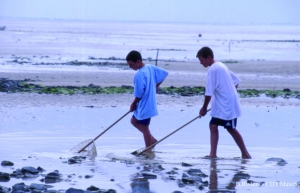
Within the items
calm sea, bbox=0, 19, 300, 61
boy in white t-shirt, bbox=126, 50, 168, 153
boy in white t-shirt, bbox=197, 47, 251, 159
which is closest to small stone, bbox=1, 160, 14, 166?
boy in white t-shirt, bbox=126, 50, 168, 153

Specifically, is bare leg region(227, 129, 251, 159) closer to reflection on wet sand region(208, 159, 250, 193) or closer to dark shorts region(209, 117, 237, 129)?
dark shorts region(209, 117, 237, 129)

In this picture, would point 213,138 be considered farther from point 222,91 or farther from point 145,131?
point 145,131

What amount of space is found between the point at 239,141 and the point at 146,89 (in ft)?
5.07

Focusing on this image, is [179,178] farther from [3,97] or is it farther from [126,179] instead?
[3,97]

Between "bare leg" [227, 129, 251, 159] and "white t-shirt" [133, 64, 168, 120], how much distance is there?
1.22 m

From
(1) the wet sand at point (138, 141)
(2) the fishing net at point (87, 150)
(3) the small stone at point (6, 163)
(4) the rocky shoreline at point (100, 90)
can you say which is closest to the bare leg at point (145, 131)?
(1) the wet sand at point (138, 141)

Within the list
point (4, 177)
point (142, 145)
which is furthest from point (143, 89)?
point (4, 177)

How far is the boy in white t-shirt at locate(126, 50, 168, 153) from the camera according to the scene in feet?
31.1

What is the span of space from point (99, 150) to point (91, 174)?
205 cm

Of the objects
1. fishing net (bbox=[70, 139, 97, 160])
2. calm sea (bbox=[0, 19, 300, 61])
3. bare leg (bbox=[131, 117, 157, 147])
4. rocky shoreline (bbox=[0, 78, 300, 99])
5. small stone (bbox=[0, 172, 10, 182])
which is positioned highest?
calm sea (bbox=[0, 19, 300, 61])

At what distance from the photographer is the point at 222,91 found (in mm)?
9047

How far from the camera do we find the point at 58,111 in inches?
587

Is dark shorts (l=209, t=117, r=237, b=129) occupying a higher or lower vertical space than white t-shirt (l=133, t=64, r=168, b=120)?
lower

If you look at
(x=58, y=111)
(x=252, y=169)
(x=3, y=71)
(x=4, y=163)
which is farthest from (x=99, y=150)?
(x=3, y=71)
